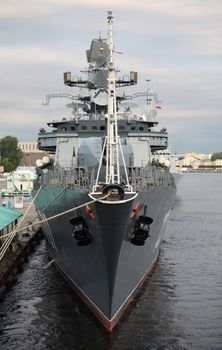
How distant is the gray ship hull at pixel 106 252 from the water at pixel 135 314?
0.60 m

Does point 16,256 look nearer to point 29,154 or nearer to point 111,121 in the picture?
point 111,121

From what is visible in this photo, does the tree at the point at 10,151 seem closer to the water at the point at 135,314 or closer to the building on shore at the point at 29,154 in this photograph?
the building on shore at the point at 29,154

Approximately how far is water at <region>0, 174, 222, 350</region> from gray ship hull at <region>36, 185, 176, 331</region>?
1.96ft

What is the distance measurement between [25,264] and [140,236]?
12186 mm

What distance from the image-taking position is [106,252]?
45.5 feet

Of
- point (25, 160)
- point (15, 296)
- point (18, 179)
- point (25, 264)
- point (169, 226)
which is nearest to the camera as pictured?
point (15, 296)

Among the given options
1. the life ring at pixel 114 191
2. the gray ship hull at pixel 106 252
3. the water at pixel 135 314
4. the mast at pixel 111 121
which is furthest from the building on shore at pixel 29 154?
the life ring at pixel 114 191

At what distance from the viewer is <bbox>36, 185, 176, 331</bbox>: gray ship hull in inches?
533

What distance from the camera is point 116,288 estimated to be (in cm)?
1443

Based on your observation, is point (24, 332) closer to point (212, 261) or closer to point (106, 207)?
point (106, 207)

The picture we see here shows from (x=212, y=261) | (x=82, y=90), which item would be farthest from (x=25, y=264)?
(x=82, y=90)

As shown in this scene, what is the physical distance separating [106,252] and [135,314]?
12.1 ft

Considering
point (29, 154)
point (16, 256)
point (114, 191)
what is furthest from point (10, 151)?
point (114, 191)

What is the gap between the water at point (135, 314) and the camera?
14.5 m
